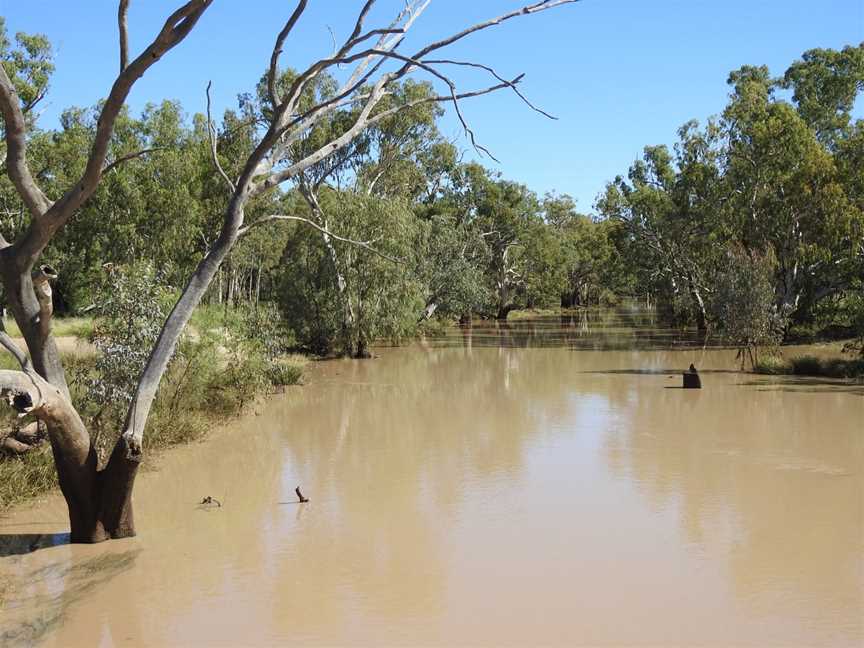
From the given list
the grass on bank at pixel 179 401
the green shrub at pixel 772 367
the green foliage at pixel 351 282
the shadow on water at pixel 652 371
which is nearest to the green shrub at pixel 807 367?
the green shrub at pixel 772 367

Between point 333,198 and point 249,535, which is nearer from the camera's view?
point 249,535

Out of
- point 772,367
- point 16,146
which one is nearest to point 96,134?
point 16,146

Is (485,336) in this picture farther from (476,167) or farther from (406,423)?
(406,423)

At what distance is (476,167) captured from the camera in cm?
5544

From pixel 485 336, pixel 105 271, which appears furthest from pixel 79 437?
pixel 485 336

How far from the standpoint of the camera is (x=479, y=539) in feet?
31.0

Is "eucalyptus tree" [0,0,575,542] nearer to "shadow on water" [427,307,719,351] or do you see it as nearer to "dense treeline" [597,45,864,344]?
"dense treeline" [597,45,864,344]

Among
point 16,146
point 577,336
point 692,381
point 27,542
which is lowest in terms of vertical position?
point 27,542

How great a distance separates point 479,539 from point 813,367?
60.3 feet

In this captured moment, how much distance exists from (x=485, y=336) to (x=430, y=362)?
14.5 metres

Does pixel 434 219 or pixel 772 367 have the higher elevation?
pixel 434 219

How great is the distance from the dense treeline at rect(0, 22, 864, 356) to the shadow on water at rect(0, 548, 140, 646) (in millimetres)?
14759

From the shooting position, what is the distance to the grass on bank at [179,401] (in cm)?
1031

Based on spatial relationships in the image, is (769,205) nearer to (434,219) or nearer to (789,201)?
(789,201)
